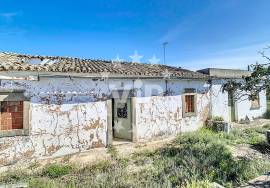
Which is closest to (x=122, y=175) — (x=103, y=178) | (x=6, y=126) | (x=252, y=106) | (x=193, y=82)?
(x=103, y=178)

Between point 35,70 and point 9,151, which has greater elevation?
point 35,70

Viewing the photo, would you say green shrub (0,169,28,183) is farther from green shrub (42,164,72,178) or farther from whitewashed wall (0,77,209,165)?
whitewashed wall (0,77,209,165)

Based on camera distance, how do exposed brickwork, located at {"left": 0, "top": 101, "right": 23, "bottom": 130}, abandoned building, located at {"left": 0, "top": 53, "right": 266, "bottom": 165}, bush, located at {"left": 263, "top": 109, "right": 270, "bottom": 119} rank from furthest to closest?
bush, located at {"left": 263, "top": 109, "right": 270, "bottom": 119} < abandoned building, located at {"left": 0, "top": 53, "right": 266, "bottom": 165} < exposed brickwork, located at {"left": 0, "top": 101, "right": 23, "bottom": 130}

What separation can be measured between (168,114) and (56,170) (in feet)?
21.7

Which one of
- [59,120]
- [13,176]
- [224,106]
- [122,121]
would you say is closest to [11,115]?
[59,120]

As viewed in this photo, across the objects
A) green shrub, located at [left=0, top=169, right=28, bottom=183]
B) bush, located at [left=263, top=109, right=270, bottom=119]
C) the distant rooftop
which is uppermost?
the distant rooftop

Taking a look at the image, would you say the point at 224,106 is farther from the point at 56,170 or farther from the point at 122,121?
the point at 56,170

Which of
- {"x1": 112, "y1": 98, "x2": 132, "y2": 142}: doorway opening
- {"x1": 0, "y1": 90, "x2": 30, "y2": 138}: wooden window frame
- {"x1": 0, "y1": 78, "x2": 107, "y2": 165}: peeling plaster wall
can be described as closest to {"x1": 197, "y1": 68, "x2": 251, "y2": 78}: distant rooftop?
{"x1": 112, "y1": 98, "x2": 132, "y2": 142}: doorway opening

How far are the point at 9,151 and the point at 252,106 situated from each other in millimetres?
15595

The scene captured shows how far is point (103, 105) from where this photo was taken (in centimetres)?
1011

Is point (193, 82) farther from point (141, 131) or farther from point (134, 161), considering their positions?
point (134, 161)

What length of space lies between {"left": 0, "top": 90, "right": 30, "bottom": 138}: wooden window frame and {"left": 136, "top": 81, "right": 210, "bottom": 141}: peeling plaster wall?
15.6 ft

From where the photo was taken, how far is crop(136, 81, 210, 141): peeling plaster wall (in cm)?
1139

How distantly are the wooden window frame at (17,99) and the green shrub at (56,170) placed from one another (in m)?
1.58
